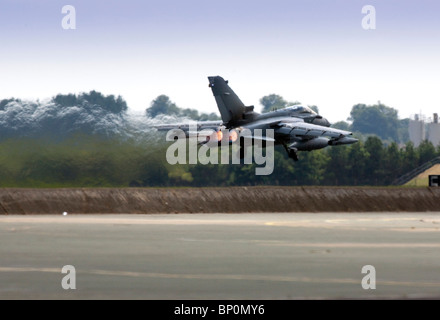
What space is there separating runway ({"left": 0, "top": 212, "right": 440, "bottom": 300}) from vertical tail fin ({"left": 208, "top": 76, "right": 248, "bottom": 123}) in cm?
4443

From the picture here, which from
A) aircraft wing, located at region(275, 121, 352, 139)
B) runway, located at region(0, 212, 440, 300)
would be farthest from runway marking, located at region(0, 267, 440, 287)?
aircraft wing, located at region(275, 121, 352, 139)

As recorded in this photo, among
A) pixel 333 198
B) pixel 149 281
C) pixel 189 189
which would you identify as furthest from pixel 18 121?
pixel 149 281

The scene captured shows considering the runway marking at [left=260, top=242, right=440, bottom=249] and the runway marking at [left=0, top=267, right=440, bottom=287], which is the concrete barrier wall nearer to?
the runway marking at [left=260, top=242, right=440, bottom=249]

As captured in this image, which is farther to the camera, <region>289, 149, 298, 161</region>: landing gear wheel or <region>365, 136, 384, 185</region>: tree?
<region>365, 136, 384, 185</region>: tree

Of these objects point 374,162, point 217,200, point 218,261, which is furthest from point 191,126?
point 374,162

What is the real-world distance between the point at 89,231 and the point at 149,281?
2026 cm

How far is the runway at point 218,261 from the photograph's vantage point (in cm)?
2270

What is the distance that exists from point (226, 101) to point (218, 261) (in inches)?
2506

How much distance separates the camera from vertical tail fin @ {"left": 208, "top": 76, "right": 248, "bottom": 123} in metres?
92.7

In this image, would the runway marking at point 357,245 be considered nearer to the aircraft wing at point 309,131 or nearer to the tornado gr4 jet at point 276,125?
the tornado gr4 jet at point 276,125

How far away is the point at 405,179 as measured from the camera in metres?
156

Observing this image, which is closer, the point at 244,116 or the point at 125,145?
the point at 125,145
